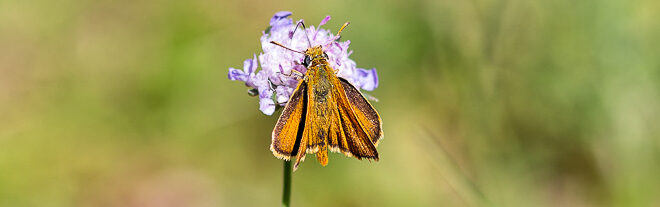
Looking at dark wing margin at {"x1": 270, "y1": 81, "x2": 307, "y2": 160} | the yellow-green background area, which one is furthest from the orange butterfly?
the yellow-green background area

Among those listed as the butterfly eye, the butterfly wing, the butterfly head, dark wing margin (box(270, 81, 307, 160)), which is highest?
the butterfly head

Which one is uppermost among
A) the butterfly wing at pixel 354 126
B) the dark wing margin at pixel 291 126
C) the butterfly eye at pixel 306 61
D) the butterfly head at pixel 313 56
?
the butterfly head at pixel 313 56

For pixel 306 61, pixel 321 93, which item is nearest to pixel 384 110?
pixel 306 61

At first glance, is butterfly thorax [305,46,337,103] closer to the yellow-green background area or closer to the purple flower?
the purple flower

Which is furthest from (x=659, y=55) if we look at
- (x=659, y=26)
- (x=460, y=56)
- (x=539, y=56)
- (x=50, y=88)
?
(x=50, y=88)

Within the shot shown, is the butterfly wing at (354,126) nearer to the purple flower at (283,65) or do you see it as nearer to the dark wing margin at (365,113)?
the dark wing margin at (365,113)

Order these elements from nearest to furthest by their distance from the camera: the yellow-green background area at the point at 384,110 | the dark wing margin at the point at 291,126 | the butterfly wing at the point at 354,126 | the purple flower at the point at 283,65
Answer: the dark wing margin at the point at 291,126, the butterfly wing at the point at 354,126, the purple flower at the point at 283,65, the yellow-green background area at the point at 384,110

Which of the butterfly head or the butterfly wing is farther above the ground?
the butterfly head

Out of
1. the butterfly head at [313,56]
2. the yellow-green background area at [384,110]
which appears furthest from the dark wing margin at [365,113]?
the yellow-green background area at [384,110]
